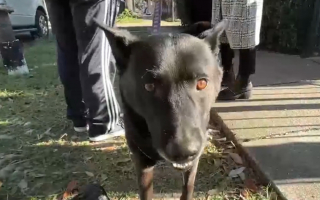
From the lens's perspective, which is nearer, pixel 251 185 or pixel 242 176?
pixel 251 185

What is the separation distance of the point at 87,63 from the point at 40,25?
8.72 metres

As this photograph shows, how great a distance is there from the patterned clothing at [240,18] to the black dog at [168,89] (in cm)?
144

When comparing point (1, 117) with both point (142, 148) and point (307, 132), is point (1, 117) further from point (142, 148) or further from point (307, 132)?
point (307, 132)

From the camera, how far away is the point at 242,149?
266 cm

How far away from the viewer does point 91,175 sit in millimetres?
2514

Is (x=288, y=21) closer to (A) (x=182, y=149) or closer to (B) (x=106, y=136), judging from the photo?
(B) (x=106, y=136)

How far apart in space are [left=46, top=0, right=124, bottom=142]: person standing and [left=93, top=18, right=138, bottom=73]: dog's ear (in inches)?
32.0

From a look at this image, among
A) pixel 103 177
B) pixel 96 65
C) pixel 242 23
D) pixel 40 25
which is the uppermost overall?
pixel 242 23

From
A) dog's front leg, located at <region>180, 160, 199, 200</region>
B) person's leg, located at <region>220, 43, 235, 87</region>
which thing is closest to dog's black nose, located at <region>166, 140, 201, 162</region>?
dog's front leg, located at <region>180, 160, 199, 200</region>

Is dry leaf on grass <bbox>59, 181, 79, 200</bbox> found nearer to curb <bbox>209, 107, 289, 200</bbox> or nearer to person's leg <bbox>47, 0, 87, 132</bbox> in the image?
person's leg <bbox>47, 0, 87, 132</bbox>

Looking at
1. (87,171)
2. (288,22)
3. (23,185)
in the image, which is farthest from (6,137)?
(288,22)

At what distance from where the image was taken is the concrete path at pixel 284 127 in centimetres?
227

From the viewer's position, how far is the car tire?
10.5 metres

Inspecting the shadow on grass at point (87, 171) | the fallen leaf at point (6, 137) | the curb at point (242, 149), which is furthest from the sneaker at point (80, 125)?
the curb at point (242, 149)
